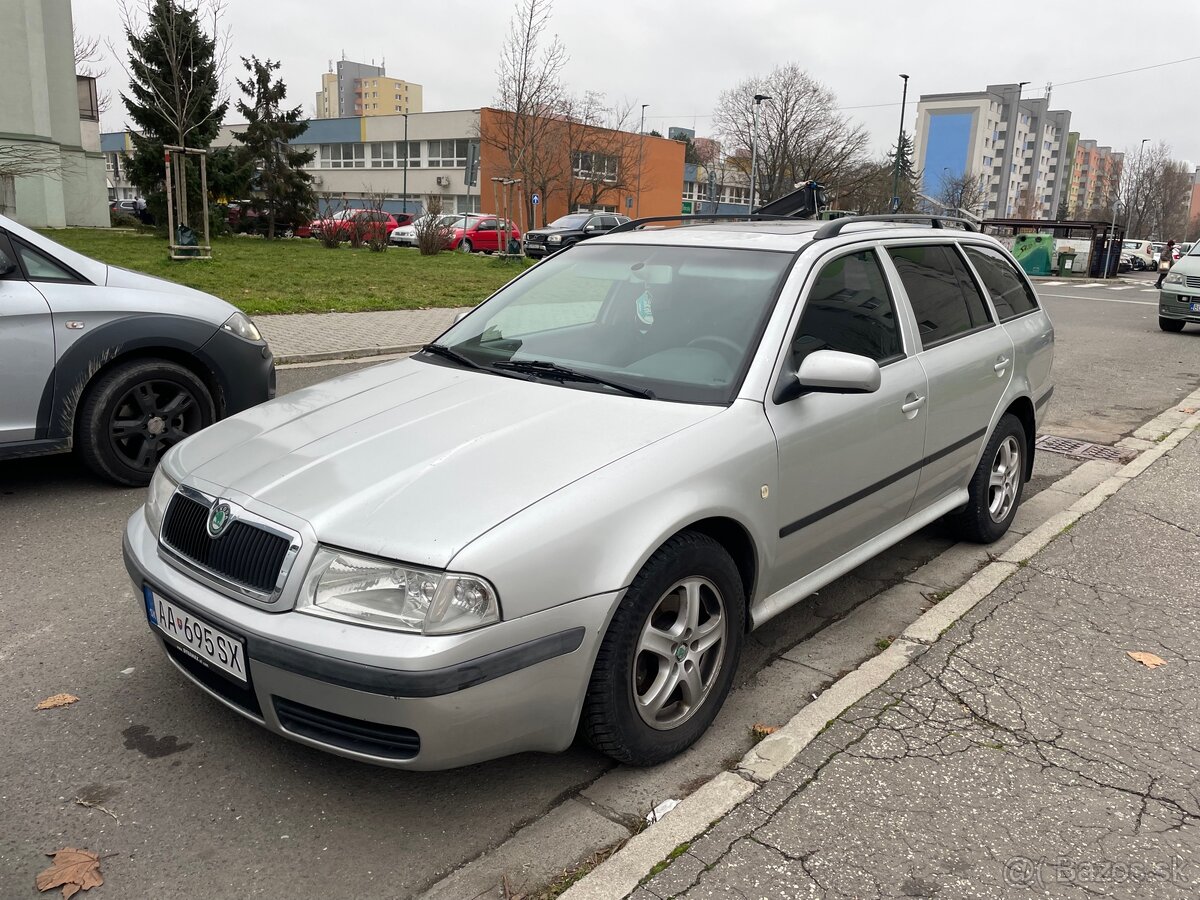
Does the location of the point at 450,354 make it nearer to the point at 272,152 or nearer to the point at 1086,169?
the point at 272,152

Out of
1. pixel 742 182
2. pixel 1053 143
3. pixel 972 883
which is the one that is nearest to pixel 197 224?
pixel 972 883

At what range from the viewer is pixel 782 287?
3504 mm

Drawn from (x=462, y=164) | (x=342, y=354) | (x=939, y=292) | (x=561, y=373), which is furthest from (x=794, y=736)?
(x=462, y=164)

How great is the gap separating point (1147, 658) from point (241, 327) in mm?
5156

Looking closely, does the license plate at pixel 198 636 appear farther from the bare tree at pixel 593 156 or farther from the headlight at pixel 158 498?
the bare tree at pixel 593 156

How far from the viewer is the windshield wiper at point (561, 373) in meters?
3.25

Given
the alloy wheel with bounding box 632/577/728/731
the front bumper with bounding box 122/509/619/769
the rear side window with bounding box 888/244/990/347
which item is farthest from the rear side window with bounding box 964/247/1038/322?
the front bumper with bounding box 122/509/619/769

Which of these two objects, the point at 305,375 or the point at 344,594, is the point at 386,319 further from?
the point at 344,594

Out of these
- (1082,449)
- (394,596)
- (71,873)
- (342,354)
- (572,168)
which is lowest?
(71,873)

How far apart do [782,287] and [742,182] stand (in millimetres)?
84176

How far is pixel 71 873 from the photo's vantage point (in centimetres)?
240

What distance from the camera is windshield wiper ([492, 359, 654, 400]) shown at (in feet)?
10.7

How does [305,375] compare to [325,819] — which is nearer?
[325,819]

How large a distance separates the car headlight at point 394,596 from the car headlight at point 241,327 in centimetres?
382
